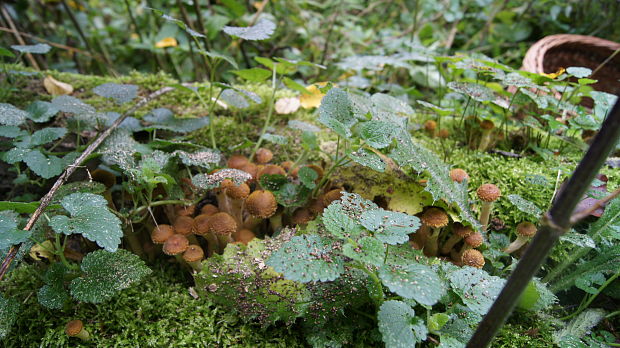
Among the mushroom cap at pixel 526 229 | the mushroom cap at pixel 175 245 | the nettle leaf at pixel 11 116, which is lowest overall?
the mushroom cap at pixel 175 245

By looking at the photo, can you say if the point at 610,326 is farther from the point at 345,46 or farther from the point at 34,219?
the point at 345,46

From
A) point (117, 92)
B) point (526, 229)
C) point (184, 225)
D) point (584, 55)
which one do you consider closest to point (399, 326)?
point (526, 229)

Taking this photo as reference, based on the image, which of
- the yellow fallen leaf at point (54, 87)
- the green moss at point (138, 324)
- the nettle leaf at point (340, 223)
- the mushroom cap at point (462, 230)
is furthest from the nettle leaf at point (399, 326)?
the yellow fallen leaf at point (54, 87)

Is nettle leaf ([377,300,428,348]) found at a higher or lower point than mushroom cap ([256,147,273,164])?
higher

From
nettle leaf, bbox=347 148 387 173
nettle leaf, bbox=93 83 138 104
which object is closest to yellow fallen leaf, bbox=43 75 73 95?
nettle leaf, bbox=93 83 138 104

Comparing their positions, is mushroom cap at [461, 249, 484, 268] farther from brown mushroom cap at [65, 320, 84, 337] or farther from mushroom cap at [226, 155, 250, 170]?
brown mushroom cap at [65, 320, 84, 337]

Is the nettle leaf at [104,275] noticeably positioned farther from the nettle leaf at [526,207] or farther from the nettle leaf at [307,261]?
the nettle leaf at [526,207]

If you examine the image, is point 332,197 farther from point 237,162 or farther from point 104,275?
point 104,275
